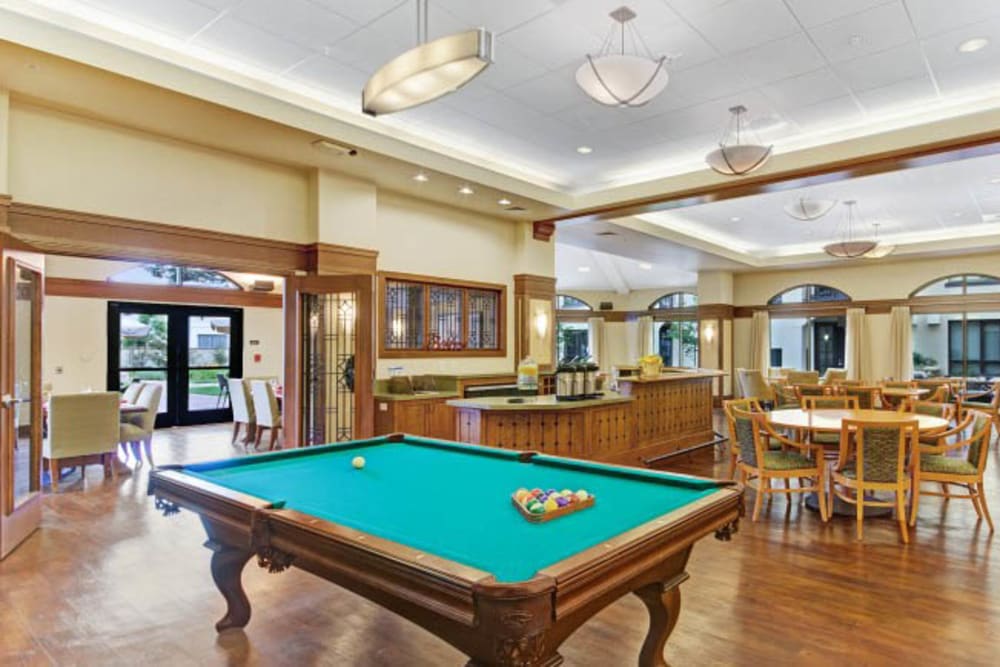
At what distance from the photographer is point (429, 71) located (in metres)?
2.88

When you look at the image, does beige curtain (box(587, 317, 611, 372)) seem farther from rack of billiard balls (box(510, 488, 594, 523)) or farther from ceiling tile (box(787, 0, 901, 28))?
rack of billiard balls (box(510, 488, 594, 523))

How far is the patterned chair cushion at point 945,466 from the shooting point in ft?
15.1

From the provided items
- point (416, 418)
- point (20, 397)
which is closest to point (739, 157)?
point (416, 418)

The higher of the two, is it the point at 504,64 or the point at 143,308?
the point at 504,64

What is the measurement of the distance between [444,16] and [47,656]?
4341 mm

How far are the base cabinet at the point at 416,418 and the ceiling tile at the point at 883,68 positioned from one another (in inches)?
189

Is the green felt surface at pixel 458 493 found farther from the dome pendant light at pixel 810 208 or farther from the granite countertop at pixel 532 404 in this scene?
the dome pendant light at pixel 810 208

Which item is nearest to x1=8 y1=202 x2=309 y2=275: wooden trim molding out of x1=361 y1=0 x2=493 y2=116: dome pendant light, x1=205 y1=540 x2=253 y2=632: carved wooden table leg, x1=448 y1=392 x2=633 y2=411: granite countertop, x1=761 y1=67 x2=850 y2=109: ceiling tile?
x1=448 y1=392 x2=633 y2=411: granite countertop

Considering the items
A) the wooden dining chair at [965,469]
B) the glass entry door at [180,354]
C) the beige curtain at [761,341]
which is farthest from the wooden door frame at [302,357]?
the beige curtain at [761,341]

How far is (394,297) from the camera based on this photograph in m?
7.35

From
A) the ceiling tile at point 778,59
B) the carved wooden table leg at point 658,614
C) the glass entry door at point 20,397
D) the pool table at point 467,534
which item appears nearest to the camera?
the pool table at point 467,534

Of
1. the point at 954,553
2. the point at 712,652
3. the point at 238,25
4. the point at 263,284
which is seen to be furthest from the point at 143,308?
the point at 954,553

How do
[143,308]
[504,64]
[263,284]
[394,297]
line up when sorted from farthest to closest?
[263,284] < [143,308] < [394,297] < [504,64]

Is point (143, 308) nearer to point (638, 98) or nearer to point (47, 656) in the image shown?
point (47, 656)
